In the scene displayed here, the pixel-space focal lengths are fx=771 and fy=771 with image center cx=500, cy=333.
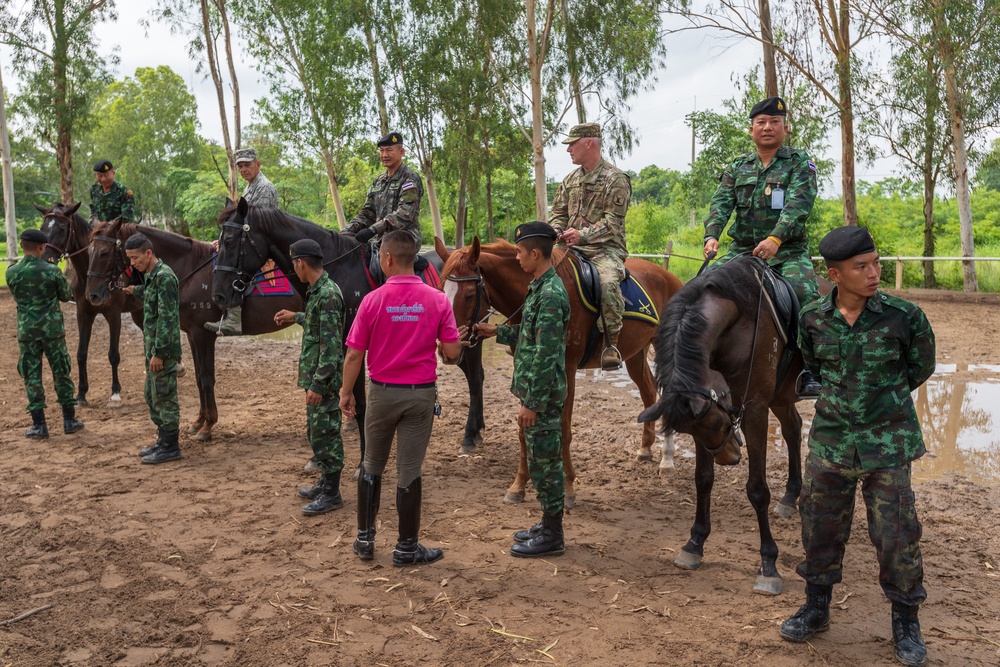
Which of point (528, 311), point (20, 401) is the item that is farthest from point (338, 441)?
point (20, 401)

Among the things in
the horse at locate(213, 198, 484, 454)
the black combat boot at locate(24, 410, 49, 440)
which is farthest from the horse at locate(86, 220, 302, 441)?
the black combat boot at locate(24, 410, 49, 440)

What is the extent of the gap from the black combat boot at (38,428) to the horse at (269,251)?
2.79m

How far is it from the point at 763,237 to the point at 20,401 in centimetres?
947

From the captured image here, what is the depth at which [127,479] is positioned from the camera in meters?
7.06

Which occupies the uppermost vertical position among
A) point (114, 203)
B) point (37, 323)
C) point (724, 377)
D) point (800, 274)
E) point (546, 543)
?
point (114, 203)

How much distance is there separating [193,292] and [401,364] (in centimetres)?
458

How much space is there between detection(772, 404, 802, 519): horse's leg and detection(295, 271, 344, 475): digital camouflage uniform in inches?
138

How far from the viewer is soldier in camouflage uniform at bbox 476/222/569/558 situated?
5117mm

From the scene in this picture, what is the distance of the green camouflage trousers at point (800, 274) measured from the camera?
5332 millimetres

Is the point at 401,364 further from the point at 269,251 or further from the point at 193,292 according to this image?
the point at 193,292

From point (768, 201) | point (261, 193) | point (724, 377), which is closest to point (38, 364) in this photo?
point (261, 193)

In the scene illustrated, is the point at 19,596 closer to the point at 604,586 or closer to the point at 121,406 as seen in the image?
the point at 604,586

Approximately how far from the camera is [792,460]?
6.25 metres

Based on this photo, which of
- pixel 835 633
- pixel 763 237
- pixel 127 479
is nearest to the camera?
pixel 835 633
